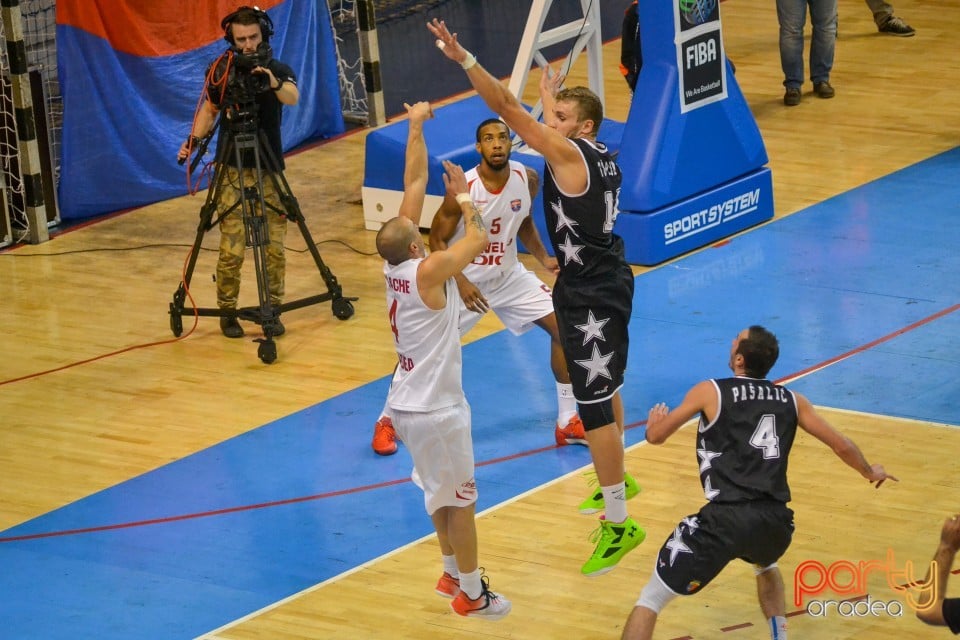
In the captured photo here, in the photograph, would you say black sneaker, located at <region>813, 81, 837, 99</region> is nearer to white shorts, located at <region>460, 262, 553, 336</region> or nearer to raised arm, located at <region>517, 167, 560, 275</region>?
raised arm, located at <region>517, 167, 560, 275</region>

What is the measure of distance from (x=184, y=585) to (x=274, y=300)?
11.5 ft

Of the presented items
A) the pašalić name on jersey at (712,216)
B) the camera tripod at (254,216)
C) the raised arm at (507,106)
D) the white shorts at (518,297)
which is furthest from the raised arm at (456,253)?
the pašalić name on jersey at (712,216)

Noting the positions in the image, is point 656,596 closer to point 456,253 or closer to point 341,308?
point 456,253

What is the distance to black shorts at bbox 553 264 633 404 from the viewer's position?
24.1 feet

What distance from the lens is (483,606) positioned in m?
7.00

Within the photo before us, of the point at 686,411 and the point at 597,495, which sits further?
the point at 597,495

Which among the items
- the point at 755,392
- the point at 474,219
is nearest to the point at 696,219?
the point at 474,219

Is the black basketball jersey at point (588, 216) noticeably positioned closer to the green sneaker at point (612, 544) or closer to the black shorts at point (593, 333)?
the black shorts at point (593, 333)

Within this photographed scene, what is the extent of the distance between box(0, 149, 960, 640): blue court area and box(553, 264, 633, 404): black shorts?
4.24 feet

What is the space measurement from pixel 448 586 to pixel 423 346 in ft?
3.43

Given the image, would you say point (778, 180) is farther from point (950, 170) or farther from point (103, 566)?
point (103, 566)

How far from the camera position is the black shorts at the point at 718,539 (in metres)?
6.17

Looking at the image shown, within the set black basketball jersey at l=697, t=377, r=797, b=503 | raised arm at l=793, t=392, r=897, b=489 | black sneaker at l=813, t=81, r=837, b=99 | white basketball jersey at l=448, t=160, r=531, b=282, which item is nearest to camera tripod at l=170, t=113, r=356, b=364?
white basketball jersey at l=448, t=160, r=531, b=282

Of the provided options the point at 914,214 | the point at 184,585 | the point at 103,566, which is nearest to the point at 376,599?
the point at 184,585
